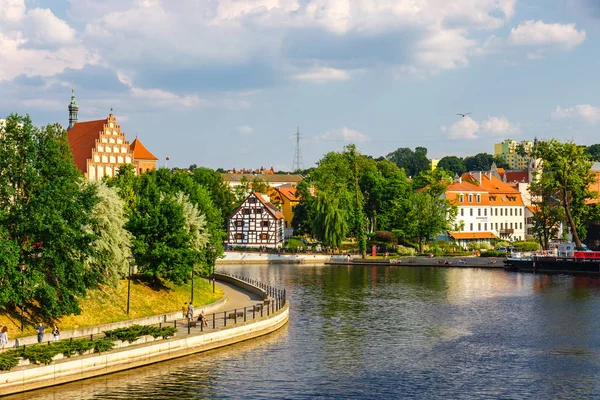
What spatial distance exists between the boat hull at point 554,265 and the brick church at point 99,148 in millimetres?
69474

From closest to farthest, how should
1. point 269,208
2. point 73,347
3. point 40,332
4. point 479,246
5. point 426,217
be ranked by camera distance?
point 73,347
point 40,332
point 426,217
point 479,246
point 269,208

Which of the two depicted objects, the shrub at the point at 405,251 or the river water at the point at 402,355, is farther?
the shrub at the point at 405,251

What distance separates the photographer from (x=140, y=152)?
15488 centimetres

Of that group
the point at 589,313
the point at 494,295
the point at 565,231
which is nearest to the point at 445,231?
the point at 565,231

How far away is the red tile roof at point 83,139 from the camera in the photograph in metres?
139

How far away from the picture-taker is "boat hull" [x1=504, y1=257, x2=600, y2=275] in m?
103

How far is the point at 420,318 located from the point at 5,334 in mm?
33253

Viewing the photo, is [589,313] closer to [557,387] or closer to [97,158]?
[557,387]

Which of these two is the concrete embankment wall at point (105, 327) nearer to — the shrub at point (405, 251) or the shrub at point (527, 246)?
the shrub at point (405, 251)

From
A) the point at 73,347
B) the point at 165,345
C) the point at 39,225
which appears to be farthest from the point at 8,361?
the point at 39,225

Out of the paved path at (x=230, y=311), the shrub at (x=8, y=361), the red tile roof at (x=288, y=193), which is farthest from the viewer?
the red tile roof at (x=288, y=193)

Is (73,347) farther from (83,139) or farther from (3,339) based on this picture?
(83,139)

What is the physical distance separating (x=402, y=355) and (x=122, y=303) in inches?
828

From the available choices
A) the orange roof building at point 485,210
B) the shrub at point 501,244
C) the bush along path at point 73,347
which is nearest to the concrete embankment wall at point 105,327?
the bush along path at point 73,347
